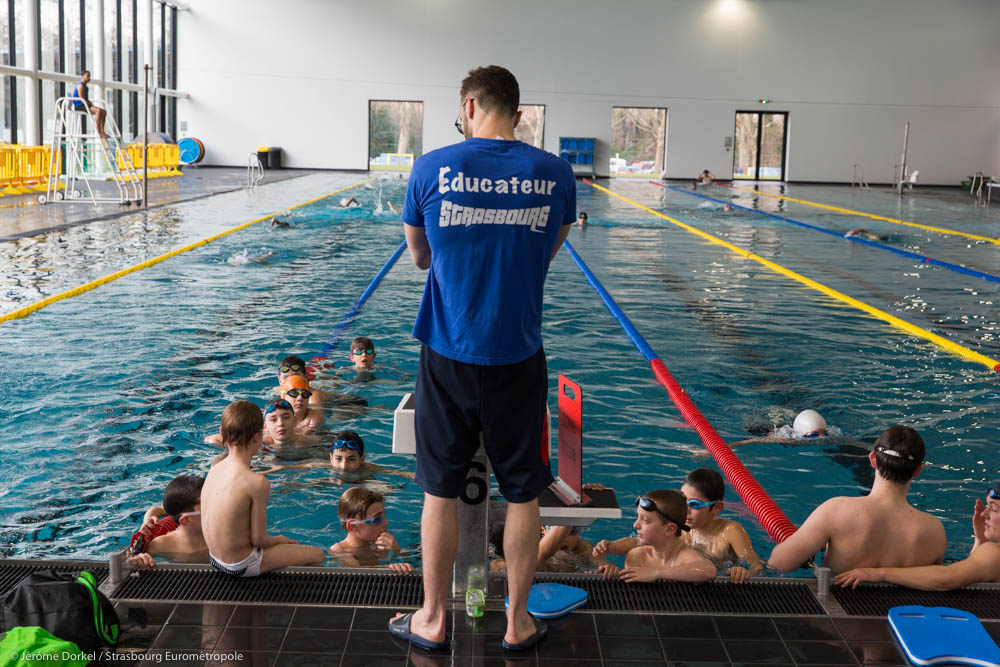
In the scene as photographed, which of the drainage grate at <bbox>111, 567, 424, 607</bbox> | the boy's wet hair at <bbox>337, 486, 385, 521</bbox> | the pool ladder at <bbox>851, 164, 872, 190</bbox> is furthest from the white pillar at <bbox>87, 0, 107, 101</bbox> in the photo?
the pool ladder at <bbox>851, 164, 872, 190</bbox>

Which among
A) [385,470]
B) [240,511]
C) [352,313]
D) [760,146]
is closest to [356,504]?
[240,511]

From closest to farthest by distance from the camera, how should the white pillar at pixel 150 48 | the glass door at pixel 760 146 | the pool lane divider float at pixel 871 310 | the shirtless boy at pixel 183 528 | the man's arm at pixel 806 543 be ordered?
the man's arm at pixel 806 543, the shirtless boy at pixel 183 528, the pool lane divider float at pixel 871 310, the white pillar at pixel 150 48, the glass door at pixel 760 146

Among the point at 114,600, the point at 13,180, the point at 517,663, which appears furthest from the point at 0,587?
the point at 13,180

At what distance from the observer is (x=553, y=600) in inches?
104

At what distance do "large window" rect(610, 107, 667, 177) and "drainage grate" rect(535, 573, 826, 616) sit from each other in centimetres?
2989

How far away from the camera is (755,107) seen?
31.0 m

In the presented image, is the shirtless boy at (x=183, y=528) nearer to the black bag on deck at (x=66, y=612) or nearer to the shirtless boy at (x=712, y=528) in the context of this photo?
the black bag on deck at (x=66, y=612)

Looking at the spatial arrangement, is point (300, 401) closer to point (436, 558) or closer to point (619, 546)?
point (619, 546)

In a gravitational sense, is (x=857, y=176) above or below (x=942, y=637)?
above

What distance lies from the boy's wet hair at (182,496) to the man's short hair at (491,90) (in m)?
2.00

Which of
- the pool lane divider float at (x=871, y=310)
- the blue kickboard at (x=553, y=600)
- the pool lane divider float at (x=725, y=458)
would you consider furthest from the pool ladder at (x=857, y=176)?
the blue kickboard at (x=553, y=600)

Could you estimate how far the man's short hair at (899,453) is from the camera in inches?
111

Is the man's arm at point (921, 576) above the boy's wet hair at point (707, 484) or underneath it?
underneath

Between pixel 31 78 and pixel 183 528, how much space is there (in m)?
19.4
